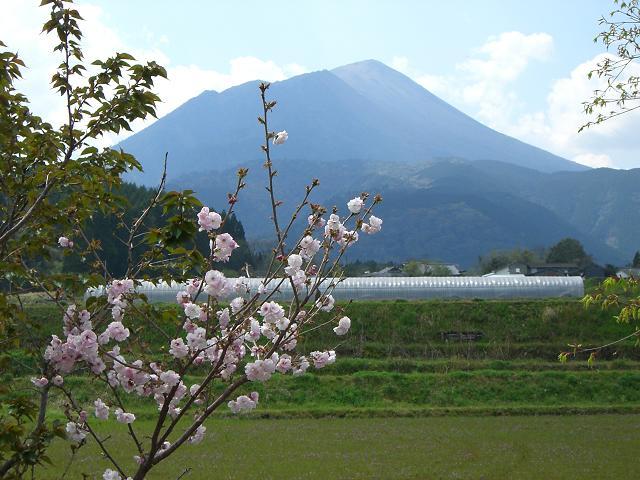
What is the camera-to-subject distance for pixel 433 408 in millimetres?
25375

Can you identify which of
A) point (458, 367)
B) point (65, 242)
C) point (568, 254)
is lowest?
point (458, 367)

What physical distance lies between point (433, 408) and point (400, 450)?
27.1 feet

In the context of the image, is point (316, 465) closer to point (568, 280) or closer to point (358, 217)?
point (358, 217)

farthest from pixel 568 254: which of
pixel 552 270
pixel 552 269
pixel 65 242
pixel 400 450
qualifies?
pixel 65 242

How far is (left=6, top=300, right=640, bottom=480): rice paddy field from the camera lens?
1557 centimetres

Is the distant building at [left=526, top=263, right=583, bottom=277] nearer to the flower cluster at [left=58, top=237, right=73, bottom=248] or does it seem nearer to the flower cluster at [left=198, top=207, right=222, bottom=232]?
the flower cluster at [left=58, top=237, right=73, bottom=248]

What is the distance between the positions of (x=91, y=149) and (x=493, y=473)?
1176 cm

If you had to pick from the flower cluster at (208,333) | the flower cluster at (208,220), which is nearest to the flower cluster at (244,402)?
the flower cluster at (208,333)

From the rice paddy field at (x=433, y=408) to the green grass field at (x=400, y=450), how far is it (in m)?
0.04

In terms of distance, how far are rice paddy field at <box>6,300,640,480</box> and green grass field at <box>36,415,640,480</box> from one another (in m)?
0.04

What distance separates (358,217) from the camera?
16.8ft

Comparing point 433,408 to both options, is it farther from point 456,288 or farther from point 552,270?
point 552,270

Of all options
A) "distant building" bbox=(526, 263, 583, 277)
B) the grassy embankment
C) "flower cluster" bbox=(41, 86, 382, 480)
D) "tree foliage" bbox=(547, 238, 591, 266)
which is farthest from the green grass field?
"tree foliage" bbox=(547, 238, 591, 266)

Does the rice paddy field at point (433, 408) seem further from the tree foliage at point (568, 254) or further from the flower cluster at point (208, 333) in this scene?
the tree foliage at point (568, 254)
